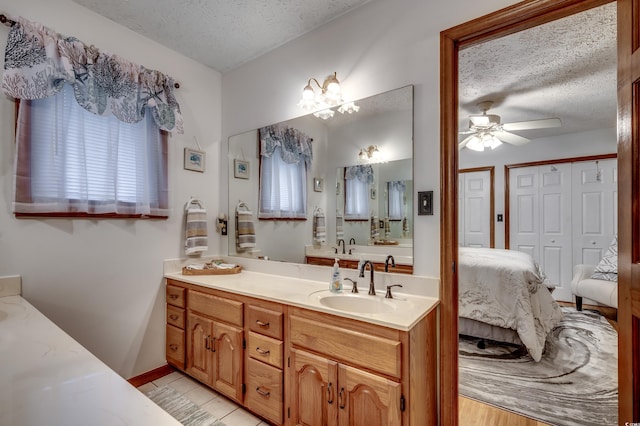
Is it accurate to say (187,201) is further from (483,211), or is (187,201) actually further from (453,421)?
(483,211)

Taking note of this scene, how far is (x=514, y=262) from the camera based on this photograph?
2.84m

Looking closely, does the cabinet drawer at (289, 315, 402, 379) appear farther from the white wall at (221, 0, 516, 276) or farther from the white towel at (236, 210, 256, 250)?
the white towel at (236, 210, 256, 250)

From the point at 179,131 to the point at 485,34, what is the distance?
2.15m

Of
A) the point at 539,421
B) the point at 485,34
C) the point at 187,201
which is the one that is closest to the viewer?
the point at 485,34

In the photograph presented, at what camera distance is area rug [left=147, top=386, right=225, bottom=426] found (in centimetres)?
177

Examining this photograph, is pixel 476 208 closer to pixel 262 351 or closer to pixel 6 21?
pixel 262 351

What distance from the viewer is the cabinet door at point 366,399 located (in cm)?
122

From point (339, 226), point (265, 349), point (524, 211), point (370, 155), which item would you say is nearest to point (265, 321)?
point (265, 349)

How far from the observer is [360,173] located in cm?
201

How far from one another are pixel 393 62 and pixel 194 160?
5.79ft

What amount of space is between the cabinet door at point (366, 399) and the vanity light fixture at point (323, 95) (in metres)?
1.60

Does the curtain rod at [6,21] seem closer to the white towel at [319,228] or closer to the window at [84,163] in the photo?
the window at [84,163]

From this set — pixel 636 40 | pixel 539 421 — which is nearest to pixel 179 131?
pixel 636 40

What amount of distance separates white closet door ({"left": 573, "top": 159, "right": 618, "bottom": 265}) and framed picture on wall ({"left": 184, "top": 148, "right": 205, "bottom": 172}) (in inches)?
194
